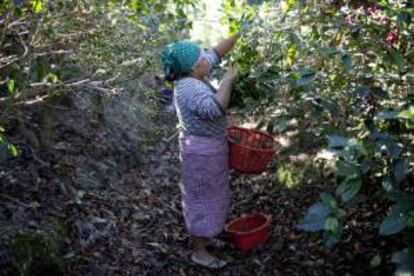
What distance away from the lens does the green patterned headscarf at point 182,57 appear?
141 inches

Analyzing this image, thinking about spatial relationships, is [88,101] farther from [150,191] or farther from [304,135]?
Result: [304,135]

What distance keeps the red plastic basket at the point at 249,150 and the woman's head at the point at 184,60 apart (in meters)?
0.53

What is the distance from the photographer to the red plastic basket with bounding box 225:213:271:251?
3.78m

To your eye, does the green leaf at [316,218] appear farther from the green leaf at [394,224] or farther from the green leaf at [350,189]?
the green leaf at [394,224]

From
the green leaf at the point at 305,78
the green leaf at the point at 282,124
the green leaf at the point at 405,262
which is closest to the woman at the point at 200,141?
the green leaf at the point at 282,124

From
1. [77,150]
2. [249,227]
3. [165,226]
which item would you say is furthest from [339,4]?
[77,150]

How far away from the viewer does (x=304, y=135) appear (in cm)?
504

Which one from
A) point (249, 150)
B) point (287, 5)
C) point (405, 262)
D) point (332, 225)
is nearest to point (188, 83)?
point (249, 150)

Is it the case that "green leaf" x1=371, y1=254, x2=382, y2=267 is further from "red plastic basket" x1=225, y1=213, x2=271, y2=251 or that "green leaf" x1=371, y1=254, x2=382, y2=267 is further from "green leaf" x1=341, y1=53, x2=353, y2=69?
"green leaf" x1=341, y1=53, x2=353, y2=69

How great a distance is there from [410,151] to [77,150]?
2.75 metres

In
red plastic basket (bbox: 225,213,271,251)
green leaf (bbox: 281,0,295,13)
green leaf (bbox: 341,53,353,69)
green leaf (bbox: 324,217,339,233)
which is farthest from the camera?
red plastic basket (bbox: 225,213,271,251)

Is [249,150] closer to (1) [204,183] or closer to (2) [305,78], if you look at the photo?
(1) [204,183]

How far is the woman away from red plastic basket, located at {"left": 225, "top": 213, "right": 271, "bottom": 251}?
0.47 feet

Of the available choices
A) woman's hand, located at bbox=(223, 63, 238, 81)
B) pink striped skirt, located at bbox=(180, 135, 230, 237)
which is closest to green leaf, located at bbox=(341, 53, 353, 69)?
woman's hand, located at bbox=(223, 63, 238, 81)
